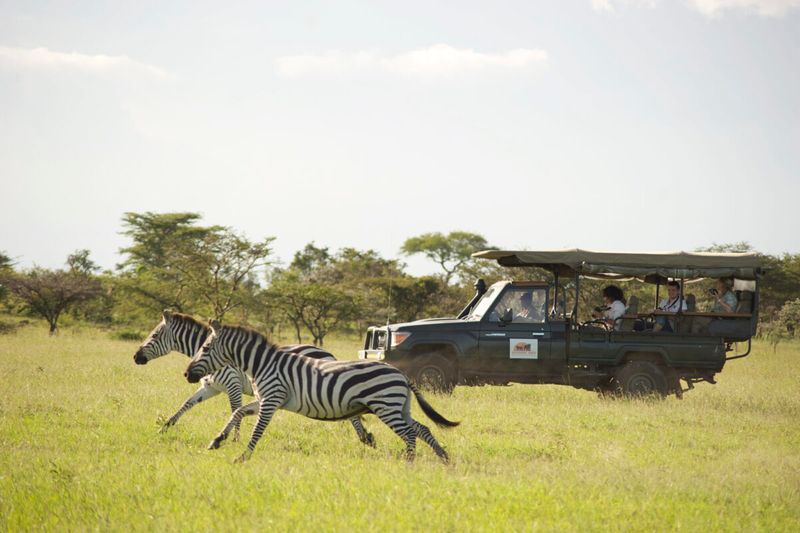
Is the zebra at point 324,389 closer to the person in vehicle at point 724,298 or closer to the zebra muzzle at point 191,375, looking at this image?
the zebra muzzle at point 191,375

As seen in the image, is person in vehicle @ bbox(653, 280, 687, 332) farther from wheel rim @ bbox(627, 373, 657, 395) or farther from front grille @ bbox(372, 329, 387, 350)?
front grille @ bbox(372, 329, 387, 350)

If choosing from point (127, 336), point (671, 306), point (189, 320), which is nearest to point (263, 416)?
point (189, 320)

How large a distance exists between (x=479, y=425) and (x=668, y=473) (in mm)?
2815

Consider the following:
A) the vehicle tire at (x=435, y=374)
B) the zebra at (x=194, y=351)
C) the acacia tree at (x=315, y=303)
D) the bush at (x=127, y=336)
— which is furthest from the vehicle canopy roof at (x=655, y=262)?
the bush at (x=127, y=336)

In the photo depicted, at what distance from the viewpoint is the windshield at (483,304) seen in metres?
12.7

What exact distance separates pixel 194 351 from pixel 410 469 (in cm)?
394

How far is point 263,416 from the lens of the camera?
7.87 metres

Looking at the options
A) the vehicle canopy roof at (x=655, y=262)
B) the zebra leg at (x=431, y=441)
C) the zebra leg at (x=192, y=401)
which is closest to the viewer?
the zebra leg at (x=431, y=441)

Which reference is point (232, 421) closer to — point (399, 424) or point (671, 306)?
point (399, 424)

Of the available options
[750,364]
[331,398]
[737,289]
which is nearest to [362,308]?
[750,364]

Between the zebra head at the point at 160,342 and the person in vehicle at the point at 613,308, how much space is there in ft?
20.9

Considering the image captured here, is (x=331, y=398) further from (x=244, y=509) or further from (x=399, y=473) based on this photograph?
(x=244, y=509)

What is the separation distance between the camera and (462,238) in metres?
52.8

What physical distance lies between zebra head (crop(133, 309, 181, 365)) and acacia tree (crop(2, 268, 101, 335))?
23114 millimetres
